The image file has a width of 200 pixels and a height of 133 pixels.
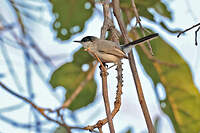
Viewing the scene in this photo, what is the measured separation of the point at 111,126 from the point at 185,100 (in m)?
1.16

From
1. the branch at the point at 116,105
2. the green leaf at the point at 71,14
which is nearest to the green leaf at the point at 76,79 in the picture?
the green leaf at the point at 71,14

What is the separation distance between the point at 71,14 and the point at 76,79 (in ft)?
1.39

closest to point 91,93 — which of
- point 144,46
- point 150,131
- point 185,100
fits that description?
point 144,46

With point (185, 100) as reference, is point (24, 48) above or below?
above

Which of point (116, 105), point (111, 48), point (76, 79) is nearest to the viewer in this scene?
point (116, 105)

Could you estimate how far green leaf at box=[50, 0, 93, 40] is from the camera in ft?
6.51

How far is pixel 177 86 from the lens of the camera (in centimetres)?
198

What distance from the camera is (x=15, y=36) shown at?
2.00 meters

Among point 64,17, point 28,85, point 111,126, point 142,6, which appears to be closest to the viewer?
point 111,126

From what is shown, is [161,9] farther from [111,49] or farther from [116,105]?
[116,105]

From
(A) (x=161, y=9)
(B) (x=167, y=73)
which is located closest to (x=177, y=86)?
(B) (x=167, y=73)

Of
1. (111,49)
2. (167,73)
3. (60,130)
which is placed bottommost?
(60,130)

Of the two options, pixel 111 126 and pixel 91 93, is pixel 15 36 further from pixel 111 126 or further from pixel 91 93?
pixel 111 126

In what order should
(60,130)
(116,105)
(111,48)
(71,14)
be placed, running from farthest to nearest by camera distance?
(71,14), (60,130), (111,48), (116,105)
